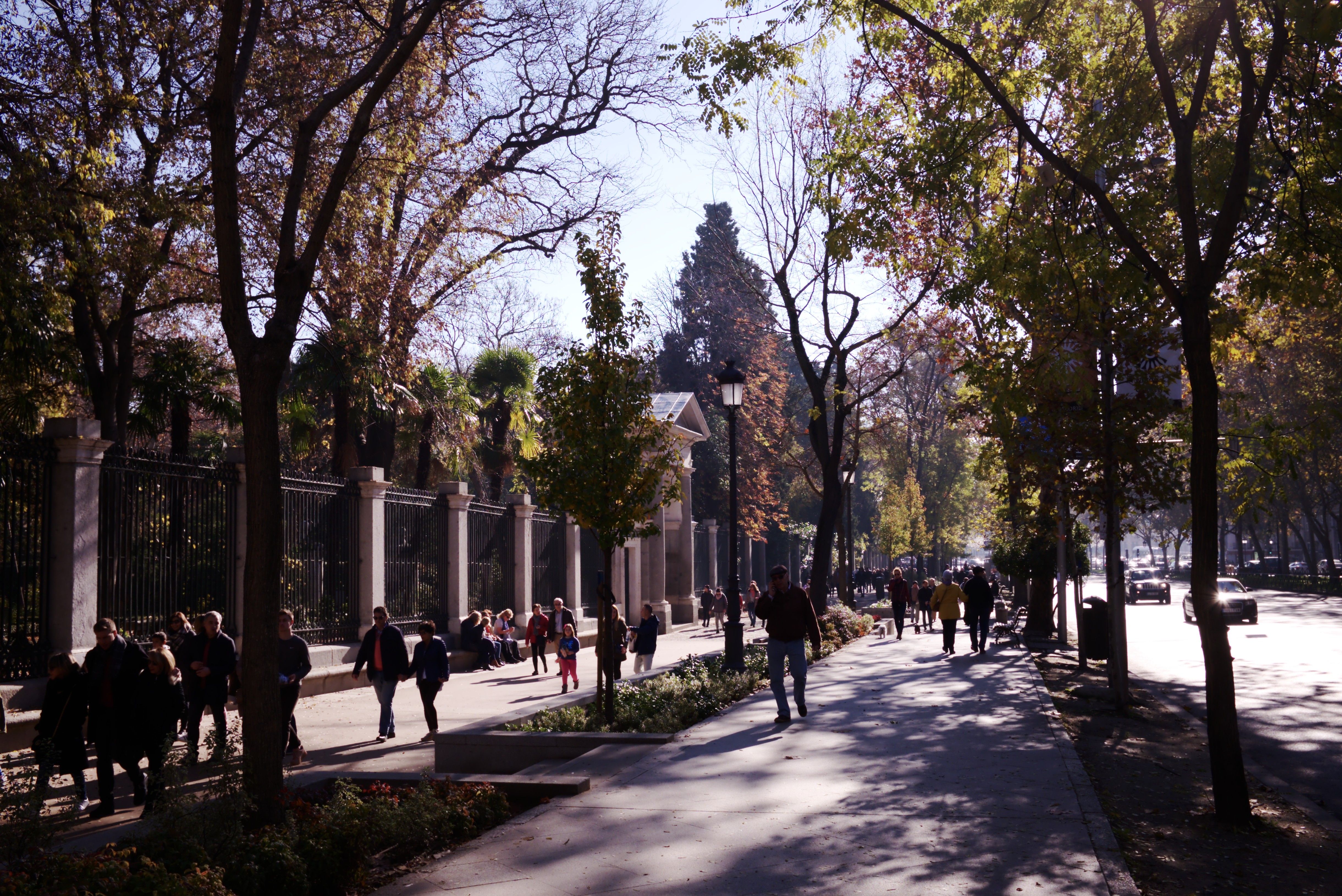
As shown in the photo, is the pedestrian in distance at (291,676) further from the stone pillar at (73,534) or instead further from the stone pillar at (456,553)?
the stone pillar at (456,553)

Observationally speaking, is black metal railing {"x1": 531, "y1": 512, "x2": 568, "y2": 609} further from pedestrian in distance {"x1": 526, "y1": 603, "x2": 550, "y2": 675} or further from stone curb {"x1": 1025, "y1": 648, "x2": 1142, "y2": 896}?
stone curb {"x1": 1025, "y1": 648, "x2": 1142, "y2": 896}

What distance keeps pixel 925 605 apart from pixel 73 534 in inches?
1043

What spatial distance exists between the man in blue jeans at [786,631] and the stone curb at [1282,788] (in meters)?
4.49

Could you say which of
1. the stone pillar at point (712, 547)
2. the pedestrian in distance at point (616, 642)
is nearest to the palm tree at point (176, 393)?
the pedestrian in distance at point (616, 642)

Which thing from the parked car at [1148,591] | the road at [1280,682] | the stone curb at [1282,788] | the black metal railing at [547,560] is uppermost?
the black metal railing at [547,560]

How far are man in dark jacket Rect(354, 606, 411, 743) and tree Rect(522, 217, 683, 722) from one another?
2.71 m

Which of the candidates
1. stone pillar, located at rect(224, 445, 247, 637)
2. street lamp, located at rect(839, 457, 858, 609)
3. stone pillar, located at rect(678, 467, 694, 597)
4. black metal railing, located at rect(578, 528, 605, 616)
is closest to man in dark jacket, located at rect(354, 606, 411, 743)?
stone pillar, located at rect(224, 445, 247, 637)

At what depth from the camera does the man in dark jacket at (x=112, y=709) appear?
9258mm

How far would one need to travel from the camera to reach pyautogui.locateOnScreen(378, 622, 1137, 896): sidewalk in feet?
19.8

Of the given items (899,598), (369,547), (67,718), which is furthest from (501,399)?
(67,718)

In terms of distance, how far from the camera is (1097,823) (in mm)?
7238

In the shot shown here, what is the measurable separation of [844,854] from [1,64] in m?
14.1

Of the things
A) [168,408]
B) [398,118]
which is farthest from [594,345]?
[168,408]

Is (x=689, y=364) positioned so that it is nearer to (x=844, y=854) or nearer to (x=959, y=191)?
(x=959, y=191)
